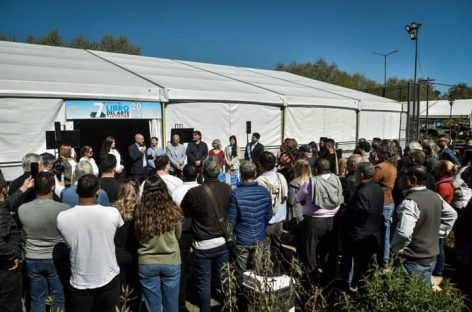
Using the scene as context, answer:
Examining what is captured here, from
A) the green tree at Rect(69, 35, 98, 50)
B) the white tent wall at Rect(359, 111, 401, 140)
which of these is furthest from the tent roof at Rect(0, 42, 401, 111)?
the green tree at Rect(69, 35, 98, 50)

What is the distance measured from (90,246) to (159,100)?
5960 millimetres

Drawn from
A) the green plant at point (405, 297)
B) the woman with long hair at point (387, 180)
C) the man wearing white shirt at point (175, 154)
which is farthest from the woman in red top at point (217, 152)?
the green plant at point (405, 297)

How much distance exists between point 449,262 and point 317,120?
25.6ft

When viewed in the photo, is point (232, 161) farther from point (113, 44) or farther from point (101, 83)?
point (113, 44)

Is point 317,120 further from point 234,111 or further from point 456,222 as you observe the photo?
point 456,222

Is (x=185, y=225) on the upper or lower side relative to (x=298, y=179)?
lower

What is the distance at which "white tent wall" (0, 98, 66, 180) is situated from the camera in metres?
6.38

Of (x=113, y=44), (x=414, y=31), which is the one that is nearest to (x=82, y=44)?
(x=113, y=44)

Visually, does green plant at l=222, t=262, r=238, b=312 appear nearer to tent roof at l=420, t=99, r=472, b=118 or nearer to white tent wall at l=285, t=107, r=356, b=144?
white tent wall at l=285, t=107, r=356, b=144

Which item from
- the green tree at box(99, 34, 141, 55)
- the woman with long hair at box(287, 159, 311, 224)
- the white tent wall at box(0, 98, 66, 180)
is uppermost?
the green tree at box(99, 34, 141, 55)

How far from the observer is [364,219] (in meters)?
3.81

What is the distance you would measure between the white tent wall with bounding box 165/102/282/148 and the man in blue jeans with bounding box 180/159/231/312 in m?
5.28

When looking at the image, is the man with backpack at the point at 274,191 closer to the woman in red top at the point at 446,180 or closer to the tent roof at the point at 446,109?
the woman in red top at the point at 446,180

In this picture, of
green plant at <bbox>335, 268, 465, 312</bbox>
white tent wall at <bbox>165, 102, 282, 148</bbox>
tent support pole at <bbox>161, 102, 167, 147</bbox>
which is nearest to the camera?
green plant at <bbox>335, 268, 465, 312</bbox>
